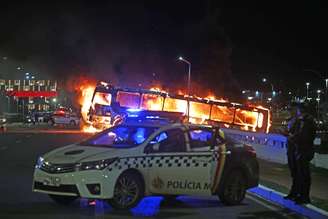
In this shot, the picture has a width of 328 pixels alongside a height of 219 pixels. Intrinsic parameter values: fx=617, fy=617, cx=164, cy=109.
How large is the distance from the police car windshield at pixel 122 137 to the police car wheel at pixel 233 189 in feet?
5.64

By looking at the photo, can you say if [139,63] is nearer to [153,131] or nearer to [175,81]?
[175,81]

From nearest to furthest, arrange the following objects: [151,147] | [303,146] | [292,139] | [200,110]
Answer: [151,147] → [303,146] → [292,139] → [200,110]

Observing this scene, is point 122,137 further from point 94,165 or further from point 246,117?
point 246,117

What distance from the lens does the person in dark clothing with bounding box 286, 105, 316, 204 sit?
35.9ft

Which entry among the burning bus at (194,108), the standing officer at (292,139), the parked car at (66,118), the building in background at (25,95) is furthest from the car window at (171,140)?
the building in background at (25,95)

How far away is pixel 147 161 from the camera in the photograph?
10445mm

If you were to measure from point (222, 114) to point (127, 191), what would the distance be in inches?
1117

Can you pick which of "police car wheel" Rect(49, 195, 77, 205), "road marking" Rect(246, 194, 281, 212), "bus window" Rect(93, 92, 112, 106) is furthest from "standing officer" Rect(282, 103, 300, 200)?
"bus window" Rect(93, 92, 112, 106)

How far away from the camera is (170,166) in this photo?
10.7 meters

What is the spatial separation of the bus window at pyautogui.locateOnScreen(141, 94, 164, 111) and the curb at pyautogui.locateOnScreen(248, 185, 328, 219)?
23.8 m

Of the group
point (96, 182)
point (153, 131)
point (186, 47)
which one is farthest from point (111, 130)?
point (186, 47)

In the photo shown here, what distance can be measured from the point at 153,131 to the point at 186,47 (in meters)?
54.9

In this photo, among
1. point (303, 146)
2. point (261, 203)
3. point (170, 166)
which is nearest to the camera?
point (170, 166)

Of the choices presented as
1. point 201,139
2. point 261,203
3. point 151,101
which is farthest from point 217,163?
point 151,101
